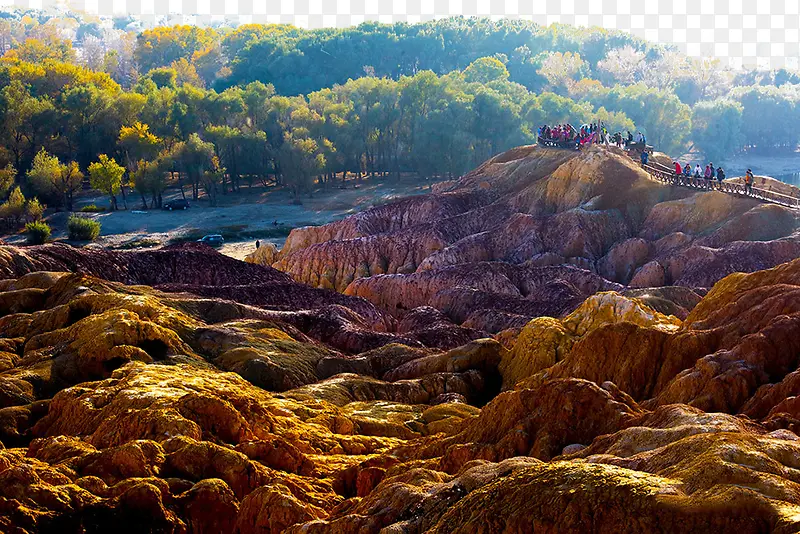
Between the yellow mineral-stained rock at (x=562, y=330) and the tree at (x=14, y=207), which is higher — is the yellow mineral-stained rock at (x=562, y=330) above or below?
above

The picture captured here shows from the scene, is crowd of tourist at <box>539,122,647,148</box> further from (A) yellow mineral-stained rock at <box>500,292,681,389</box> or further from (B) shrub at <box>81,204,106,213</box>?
(B) shrub at <box>81,204,106,213</box>

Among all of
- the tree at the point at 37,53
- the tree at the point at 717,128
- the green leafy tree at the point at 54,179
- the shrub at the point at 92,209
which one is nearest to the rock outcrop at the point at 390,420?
the shrub at the point at 92,209

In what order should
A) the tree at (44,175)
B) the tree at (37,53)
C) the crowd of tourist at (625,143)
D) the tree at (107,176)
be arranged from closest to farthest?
the crowd of tourist at (625,143) → the tree at (44,175) → the tree at (107,176) → the tree at (37,53)

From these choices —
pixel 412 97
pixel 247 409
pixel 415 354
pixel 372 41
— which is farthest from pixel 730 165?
pixel 247 409

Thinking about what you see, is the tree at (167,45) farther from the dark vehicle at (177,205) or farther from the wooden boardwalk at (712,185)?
the wooden boardwalk at (712,185)

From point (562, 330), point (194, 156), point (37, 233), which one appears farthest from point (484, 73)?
point (562, 330)

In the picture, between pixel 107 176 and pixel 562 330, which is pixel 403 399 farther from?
pixel 107 176

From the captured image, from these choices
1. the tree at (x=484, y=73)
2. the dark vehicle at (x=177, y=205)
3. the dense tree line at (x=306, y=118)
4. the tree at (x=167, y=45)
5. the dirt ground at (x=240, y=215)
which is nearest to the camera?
the dirt ground at (x=240, y=215)

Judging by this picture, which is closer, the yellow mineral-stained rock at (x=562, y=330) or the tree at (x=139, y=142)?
the yellow mineral-stained rock at (x=562, y=330)
